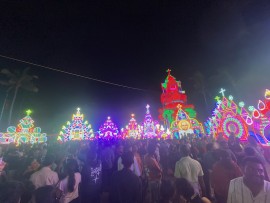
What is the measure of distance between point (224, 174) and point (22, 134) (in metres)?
34.4

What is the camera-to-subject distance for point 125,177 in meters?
3.88

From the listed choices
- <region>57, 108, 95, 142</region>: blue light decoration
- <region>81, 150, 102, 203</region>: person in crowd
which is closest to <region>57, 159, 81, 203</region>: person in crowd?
<region>81, 150, 102, 203</region>: person in crowd

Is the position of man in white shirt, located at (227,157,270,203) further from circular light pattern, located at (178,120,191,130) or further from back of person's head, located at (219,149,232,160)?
circular light pattern, located at (178,120,191,130)

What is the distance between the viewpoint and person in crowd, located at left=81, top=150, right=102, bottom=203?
15.0ft

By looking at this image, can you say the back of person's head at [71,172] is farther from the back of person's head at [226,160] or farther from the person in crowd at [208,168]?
the person in crowd at [208,168]

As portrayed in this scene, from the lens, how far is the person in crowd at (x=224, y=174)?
12.8 ft

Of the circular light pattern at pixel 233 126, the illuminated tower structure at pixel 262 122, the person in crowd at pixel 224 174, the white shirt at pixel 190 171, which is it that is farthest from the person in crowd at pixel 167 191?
the circular light pattern at pixel 233 126

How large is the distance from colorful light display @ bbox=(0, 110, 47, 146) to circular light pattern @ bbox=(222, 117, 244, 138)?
2856 centimetres

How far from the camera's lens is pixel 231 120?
17.2 meters

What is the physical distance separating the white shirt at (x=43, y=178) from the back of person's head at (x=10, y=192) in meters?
1.34

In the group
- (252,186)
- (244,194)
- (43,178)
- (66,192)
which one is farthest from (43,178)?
(252,186)

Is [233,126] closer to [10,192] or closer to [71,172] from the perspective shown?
[71,172]

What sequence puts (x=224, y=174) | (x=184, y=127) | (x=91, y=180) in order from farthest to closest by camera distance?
1. (x=184, y=127)
2. (x=91, y=180)
3. (x=224, y=174)

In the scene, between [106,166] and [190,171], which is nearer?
[190,171]
